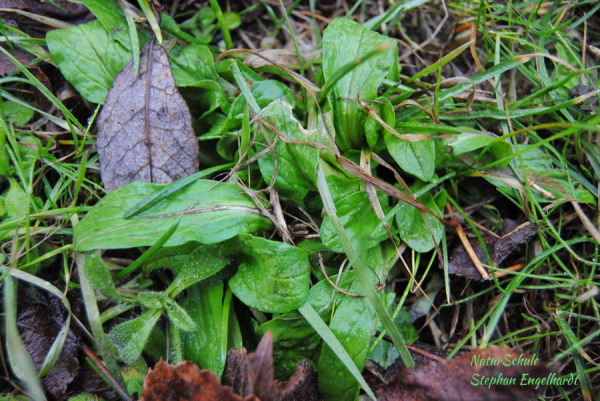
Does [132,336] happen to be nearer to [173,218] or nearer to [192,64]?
[173,218]

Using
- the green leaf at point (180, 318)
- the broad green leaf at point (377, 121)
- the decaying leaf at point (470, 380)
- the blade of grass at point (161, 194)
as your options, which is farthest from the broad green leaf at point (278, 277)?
the broad green leaf at point (377, 121)

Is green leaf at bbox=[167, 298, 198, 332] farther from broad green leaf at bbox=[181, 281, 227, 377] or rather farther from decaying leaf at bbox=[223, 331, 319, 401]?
decaying leaf at bbox=[223, 331, 319, 401]

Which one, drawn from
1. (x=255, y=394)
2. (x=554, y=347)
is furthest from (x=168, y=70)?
(x=554, y=347)

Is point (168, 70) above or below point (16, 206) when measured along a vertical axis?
above

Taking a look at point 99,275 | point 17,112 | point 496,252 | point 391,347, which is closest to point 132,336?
point 99,275

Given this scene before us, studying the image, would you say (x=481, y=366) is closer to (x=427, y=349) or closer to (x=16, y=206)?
(x=427, y=349)
